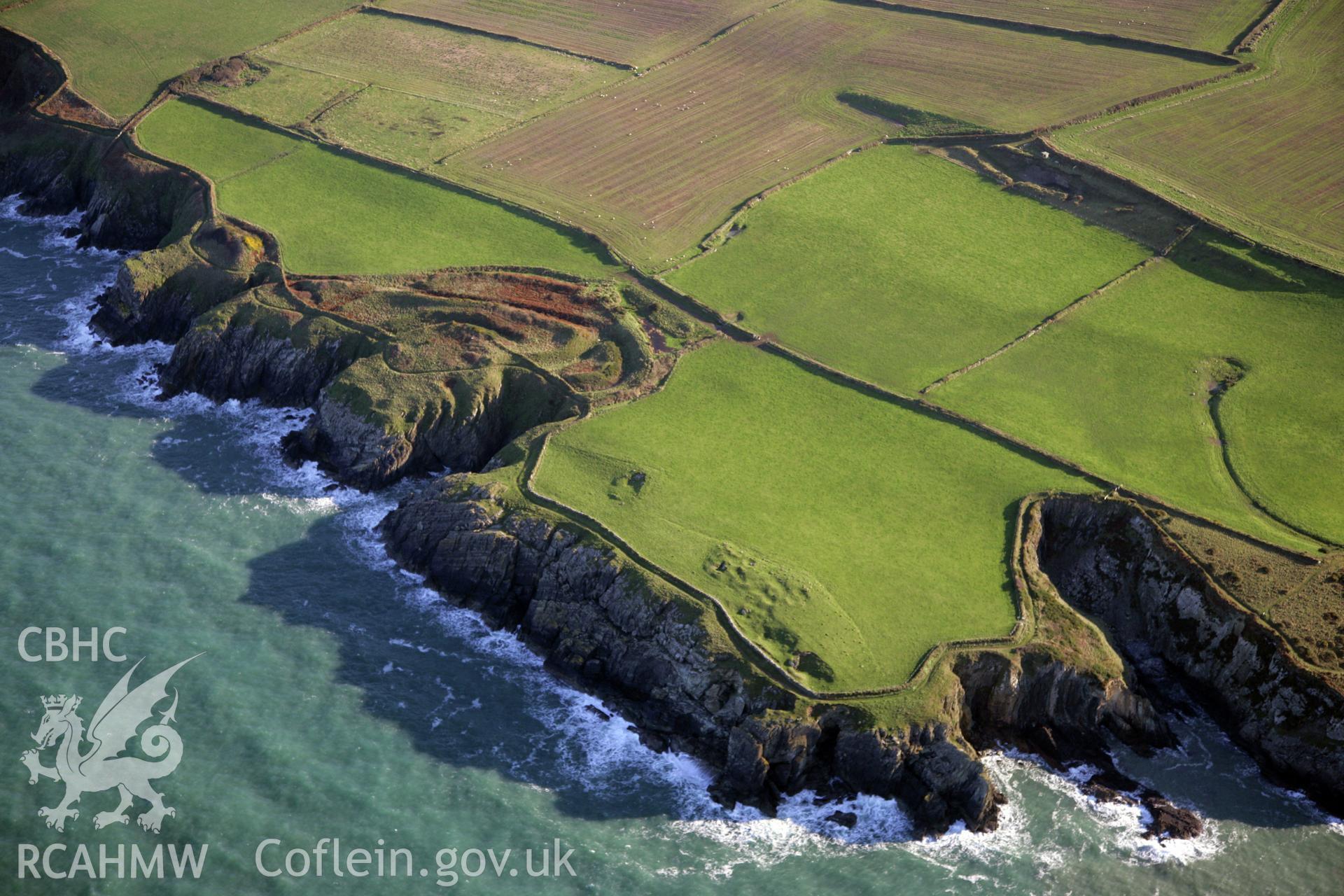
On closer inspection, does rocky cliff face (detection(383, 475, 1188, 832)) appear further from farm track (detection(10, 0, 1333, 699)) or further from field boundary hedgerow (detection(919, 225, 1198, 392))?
field boundary hedgerow (detection(919, 225, 1198, 392))

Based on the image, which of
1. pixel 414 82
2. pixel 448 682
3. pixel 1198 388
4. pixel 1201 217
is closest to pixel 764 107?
pixel 414 82

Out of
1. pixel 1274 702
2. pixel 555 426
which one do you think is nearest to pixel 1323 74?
pixel 1274 702

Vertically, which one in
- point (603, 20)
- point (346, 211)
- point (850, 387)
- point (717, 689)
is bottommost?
point (717, 689)

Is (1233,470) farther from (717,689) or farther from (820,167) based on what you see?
(820,167)

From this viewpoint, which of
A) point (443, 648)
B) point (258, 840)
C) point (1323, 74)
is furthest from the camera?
point (1323, 74)

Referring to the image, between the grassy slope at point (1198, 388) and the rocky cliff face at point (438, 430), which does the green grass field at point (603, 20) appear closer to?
the rocky cliff face at point (438, 430)

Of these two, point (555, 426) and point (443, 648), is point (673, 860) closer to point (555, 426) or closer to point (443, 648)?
point (443, 648)
